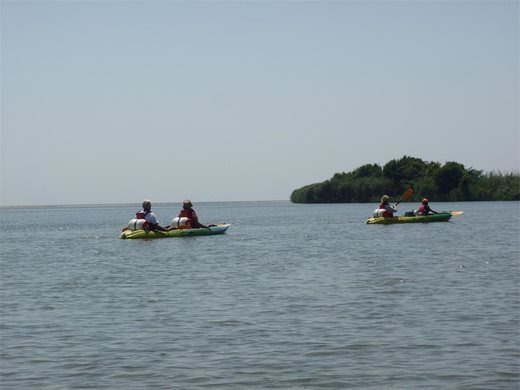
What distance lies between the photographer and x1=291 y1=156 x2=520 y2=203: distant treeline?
11000 centimetres

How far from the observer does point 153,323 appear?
14.3 m

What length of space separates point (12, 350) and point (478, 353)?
6.07 m

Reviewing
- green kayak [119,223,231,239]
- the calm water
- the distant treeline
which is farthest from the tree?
the calm water

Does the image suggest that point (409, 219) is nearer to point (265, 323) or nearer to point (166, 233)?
point (166, 233)

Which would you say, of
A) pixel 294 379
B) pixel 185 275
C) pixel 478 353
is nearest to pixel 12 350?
pixel 294 379

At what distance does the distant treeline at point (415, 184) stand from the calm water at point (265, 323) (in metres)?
84.1

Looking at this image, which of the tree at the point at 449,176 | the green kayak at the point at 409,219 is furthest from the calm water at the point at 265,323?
the tree at the point at 449,176

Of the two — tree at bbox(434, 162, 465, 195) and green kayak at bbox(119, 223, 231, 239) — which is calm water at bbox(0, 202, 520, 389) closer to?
green kayak at bbox(119, 223, 231, 239)

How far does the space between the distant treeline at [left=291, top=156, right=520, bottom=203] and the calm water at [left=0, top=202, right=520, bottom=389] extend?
8413 cm

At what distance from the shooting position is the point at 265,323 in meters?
14.0

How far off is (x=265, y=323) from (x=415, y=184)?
10070cm

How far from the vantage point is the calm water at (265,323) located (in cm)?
1056

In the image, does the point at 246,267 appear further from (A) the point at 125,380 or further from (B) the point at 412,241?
(A) the point at 125,380

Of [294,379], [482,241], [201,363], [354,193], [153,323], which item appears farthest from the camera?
[354,193]
